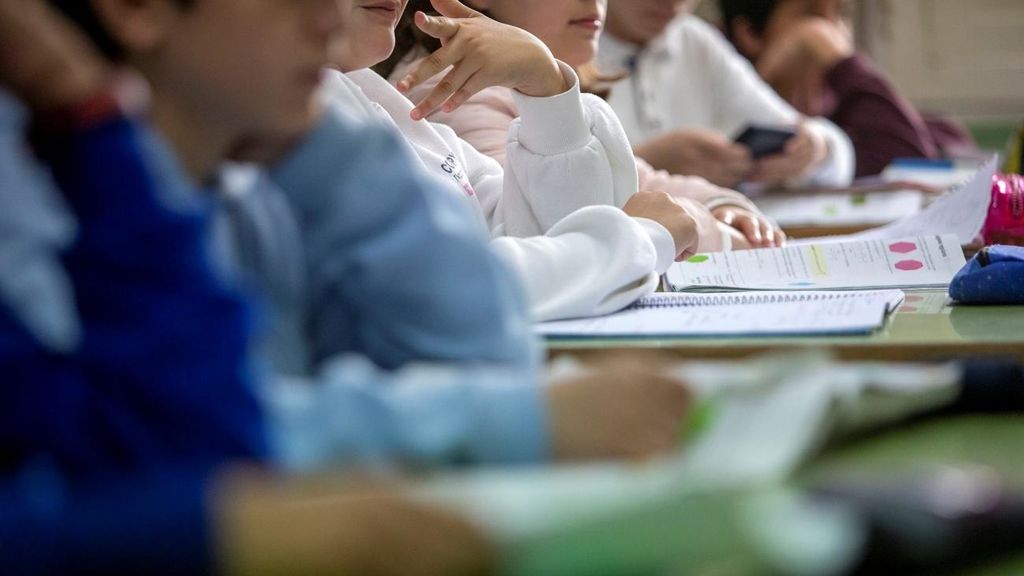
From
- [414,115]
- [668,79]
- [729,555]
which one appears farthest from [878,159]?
[729,555]

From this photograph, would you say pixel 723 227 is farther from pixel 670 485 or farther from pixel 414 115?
pixel 670 485

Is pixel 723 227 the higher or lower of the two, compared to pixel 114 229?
lower

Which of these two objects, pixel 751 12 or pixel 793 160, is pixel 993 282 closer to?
pixel 793 160

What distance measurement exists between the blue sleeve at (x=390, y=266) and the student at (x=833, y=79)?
238 centimetres

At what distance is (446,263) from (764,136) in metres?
1.85

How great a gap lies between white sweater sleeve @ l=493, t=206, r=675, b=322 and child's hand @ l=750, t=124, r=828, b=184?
1.42m

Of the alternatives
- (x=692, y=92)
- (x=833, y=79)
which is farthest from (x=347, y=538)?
(x=833, y=79)

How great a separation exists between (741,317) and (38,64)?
59 centimetres

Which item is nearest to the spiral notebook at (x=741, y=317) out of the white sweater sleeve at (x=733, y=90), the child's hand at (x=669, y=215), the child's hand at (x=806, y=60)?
the child's hand at (x=669, y=215)

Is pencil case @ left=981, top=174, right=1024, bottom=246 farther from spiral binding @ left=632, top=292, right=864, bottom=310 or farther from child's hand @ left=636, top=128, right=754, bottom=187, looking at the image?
child's hand @ left=636, top=128, right=754, bottom=187

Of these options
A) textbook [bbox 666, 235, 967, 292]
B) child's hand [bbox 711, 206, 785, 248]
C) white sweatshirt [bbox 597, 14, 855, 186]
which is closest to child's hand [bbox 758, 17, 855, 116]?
white sweatshirt [bbox 597, 14, 855, 186]

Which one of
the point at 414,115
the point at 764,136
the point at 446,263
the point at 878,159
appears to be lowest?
the point at 878,159

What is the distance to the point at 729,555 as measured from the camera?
51 centimetres

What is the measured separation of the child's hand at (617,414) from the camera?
63 centimetres
